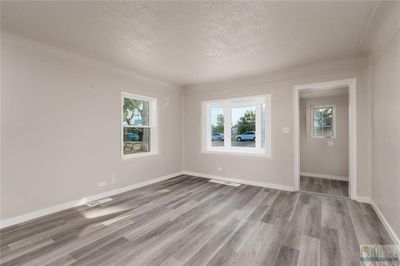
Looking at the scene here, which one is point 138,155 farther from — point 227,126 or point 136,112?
point 227,126

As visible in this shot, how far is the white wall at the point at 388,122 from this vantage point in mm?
2023

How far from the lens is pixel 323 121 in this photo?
5172mm

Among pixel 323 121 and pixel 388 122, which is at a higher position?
pixel 323 121

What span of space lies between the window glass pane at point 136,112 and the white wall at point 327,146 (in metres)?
4.51

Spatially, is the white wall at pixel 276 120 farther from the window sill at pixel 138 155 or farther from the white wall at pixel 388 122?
the window sill at pixel 138 155

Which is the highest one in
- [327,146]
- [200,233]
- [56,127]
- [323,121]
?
[323,121]

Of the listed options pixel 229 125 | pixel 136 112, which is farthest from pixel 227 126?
pixel 136 112

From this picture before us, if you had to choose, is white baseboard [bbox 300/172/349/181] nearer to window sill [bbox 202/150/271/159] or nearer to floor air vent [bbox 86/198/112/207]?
window sill [bbox 202/150/271/159]

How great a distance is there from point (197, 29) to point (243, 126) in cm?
298

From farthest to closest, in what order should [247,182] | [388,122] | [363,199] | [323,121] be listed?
[323,121] < [247,182] < [363,199] < [388,122]

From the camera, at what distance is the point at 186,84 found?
17.1 ft

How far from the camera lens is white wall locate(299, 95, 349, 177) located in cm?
485

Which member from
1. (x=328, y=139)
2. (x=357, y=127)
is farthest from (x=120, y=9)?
(x=328, y=139)

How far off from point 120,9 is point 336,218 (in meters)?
3.95
